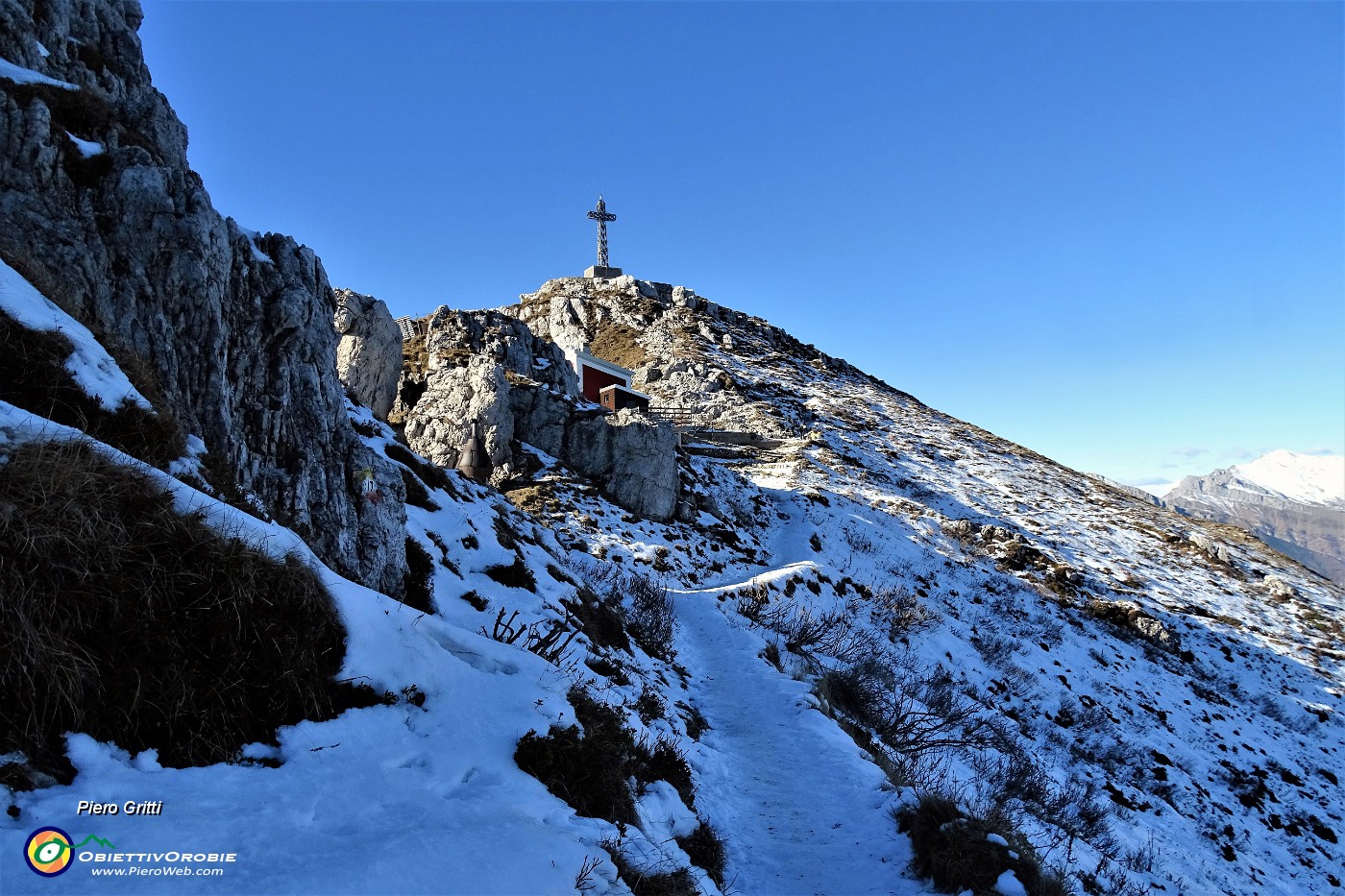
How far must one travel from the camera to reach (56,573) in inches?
165

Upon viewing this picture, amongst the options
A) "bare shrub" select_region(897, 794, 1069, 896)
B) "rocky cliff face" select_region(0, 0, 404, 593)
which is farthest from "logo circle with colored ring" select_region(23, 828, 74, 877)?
"bare shrub" select_region(897, 794, 1069, 896)

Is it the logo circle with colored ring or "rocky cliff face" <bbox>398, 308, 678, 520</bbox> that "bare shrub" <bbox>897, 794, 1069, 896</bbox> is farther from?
"rocky cliff face" <bbox>398, 308, 678, 520</bbox>

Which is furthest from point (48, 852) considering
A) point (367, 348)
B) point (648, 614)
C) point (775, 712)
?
point (367, 348)

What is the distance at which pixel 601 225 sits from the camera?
368 ft

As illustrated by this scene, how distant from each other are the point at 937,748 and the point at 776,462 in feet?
116

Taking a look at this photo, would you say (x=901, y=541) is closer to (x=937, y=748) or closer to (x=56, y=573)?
(x=937, y=748)

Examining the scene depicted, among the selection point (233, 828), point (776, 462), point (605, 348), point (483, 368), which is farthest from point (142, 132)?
point (605, 348)

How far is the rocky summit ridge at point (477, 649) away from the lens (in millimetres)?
4348

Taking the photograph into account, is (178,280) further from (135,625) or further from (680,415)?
(680,415)

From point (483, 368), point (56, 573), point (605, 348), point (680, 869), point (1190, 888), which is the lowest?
point (1190, 888)

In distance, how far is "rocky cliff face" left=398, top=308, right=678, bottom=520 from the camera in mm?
32750

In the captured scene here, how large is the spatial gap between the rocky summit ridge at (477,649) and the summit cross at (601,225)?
82.0 meters

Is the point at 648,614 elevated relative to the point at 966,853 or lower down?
elevated

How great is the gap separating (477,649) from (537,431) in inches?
1160
